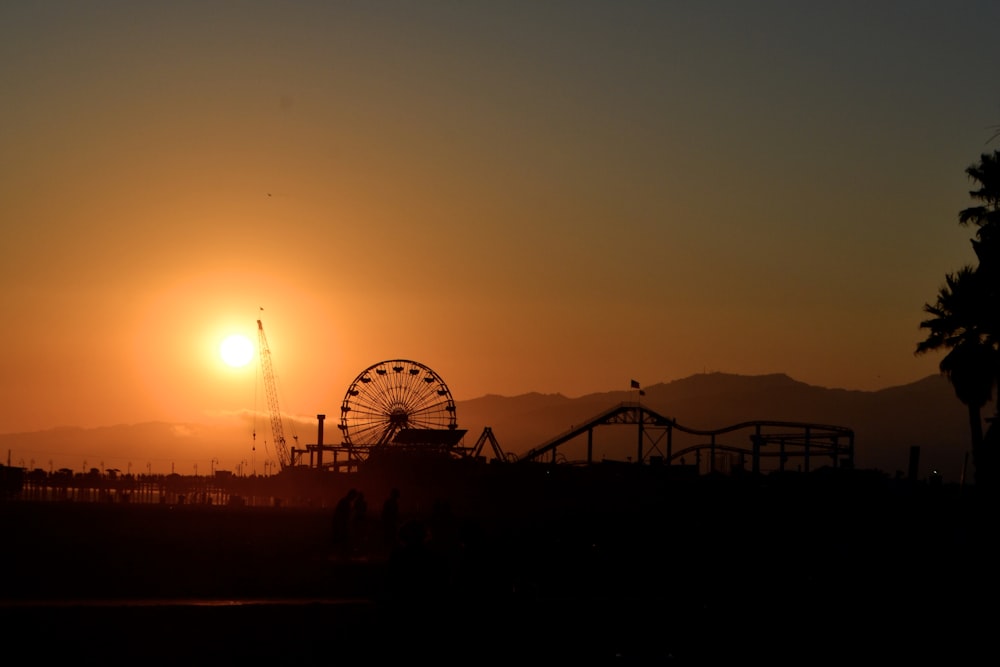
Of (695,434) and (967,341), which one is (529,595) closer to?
(967,341)

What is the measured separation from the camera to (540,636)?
1455 centimetres

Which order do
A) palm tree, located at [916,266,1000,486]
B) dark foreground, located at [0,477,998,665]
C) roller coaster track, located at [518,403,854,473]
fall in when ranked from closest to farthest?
dark foreground, located at [0,477,998,665], palm tree, located at [916,266,1000,486], roller coaster track, located at [518,403,854,473]

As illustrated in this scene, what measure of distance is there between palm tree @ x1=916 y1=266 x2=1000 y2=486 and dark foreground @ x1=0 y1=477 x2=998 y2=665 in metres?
5.17

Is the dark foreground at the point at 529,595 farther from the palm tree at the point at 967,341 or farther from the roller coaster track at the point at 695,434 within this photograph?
the roller coaster track at the point at 695,434

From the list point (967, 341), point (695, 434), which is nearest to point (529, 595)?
point (967, 341)

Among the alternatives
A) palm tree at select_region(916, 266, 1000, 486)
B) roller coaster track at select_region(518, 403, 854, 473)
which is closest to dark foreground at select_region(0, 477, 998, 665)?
palm tree at select_region(916, 266, 1000, 486)

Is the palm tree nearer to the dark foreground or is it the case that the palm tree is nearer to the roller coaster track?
the dark foreground

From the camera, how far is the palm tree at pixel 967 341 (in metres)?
40.5

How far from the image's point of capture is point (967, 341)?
42.3 m

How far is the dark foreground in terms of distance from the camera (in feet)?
42.3

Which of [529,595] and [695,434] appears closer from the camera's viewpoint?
[529,595]

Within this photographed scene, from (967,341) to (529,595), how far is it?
103 feet

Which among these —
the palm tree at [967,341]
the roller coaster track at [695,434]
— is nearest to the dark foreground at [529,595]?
the palm tree at [967,341]

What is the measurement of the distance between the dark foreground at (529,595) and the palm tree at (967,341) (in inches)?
203
